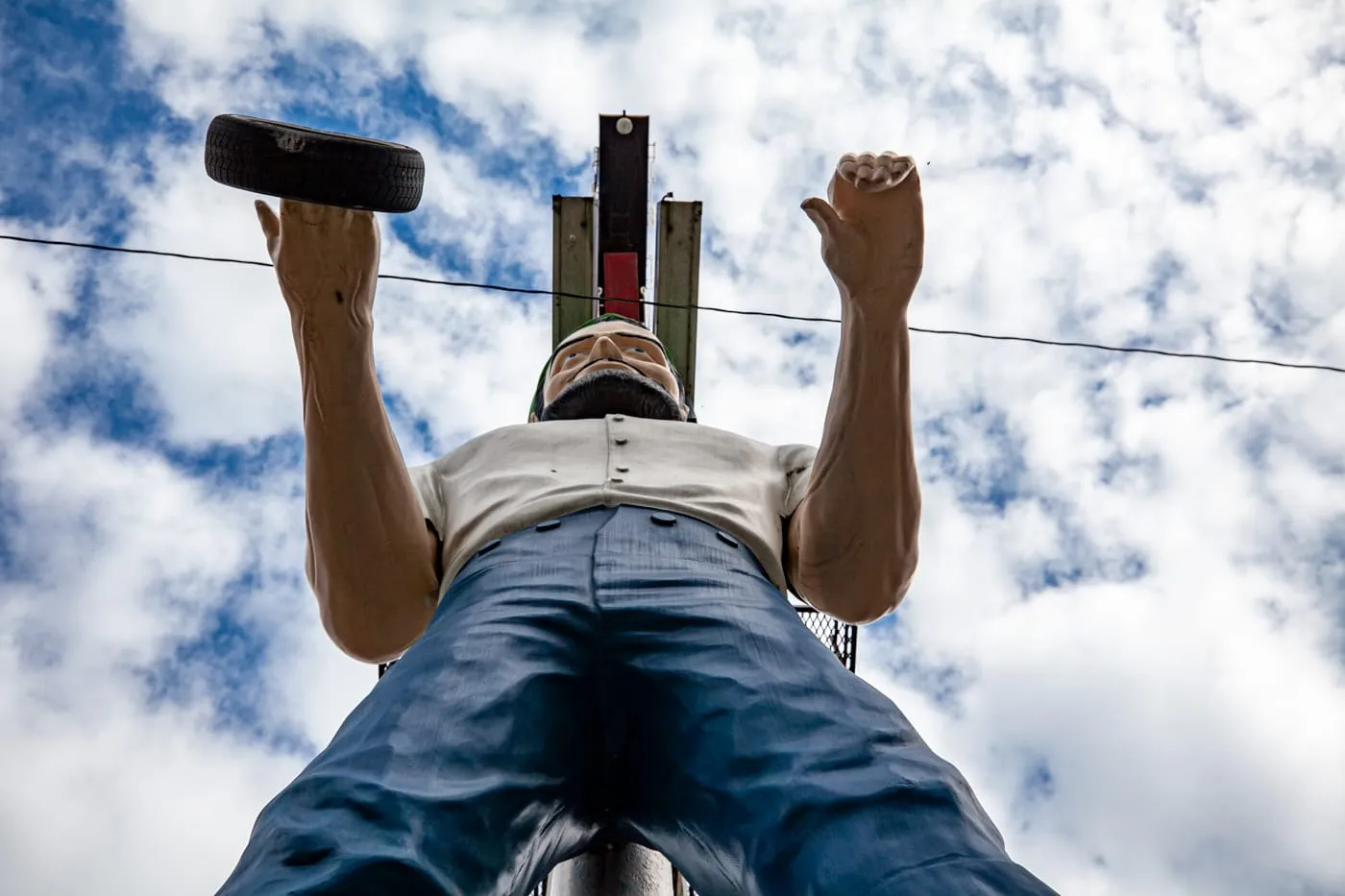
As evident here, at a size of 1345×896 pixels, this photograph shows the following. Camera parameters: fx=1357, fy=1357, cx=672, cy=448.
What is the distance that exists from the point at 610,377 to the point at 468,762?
1658 millimetres

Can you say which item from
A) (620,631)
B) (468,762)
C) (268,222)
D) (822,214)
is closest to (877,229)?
(822,214)

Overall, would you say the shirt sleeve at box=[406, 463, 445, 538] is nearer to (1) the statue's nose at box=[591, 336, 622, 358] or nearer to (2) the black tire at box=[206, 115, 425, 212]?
(2) the black tire at box=[206, 115, 425, 212]

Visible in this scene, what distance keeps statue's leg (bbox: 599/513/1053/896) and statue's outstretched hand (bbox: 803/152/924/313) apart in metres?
0.60

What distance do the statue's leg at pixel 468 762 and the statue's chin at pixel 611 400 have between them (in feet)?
2.95

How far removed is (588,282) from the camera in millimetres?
6203

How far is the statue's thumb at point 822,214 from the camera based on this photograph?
103 inches

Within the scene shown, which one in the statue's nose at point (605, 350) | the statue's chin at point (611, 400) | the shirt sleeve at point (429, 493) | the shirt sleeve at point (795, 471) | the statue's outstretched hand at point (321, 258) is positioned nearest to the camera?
the statue's outstretched hand at point (321, 258)

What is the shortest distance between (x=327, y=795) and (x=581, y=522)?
2.97 ft

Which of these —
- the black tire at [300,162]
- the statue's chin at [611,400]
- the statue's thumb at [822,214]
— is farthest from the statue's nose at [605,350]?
the black tire at [300,162]

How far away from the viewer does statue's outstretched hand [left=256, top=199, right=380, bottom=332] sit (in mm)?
2496

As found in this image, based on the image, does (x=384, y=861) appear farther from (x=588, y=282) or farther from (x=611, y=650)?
(x=588, y=282)

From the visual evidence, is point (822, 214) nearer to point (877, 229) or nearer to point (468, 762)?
point (877, 229)

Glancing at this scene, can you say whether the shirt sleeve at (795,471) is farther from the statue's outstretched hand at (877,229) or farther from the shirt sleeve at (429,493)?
the shirt sleeve at (429,493)

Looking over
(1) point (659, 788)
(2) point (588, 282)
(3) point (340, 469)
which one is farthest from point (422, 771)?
(2) point (588, 282)
